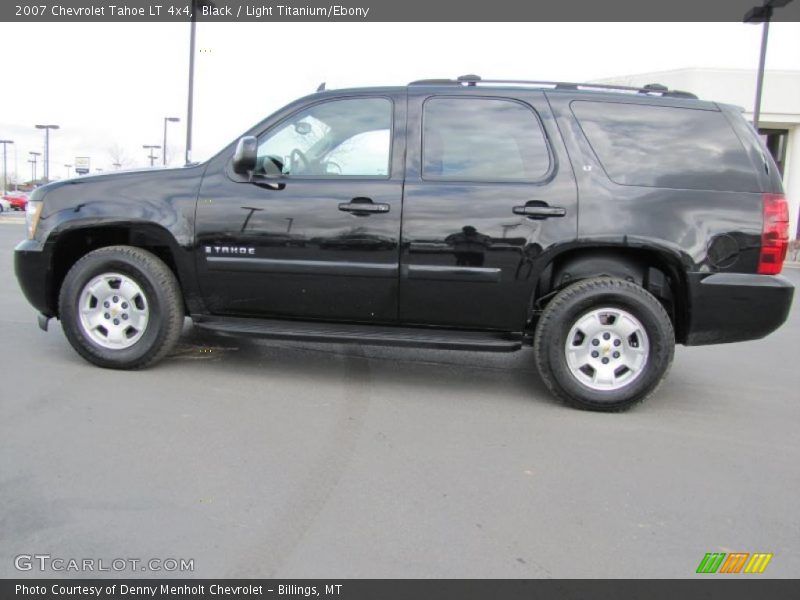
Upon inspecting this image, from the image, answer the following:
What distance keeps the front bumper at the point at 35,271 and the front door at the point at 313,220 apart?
3.79 feet

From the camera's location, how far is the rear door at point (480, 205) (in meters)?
3.90

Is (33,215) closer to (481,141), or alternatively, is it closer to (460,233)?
(460,233)

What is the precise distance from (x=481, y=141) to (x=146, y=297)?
2.55 meters

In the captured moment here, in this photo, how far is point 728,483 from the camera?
3047 millimetres

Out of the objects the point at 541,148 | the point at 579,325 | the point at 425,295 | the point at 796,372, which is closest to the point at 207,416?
the point at 425,295

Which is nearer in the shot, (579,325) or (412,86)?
(579,325)

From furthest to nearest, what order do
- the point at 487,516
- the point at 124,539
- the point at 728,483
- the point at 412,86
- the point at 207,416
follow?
the point at 412,86 → the point at 207,416 → the point at 728,483 → the point at 487,516 → the point at 124,539

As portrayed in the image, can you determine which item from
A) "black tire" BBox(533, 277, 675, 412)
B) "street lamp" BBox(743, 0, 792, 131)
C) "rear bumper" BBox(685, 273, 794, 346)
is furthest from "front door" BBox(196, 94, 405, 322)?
"street lamp" BBox(743, 0, 792, 131)

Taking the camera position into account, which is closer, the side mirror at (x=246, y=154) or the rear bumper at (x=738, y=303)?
the rear bumper at (x=738, y=303)

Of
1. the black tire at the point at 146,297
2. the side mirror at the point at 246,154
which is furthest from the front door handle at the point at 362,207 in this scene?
the black tire at the point at 146,297

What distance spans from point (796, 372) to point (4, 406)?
19.4ft

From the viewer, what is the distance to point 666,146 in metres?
3.92

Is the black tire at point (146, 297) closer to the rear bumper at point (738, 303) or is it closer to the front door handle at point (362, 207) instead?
the front door handle at point (362, 207)

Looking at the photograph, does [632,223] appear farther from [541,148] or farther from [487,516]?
[487,516]
